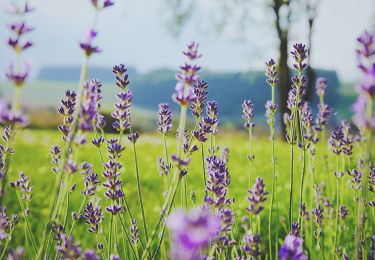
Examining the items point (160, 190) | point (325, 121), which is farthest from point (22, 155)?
point (325, 121)

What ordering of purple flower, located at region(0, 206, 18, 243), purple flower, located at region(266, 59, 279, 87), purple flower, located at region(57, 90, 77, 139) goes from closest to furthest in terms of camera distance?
purple flower, located at region(0, 206, 18, 243), purple flower, located at region(57, 90, 77, 139), purple flower, located at region(266, 59, 279, 87)

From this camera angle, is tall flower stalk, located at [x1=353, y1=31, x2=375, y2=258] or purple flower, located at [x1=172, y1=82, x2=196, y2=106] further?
purple flower, located at [x1=172, y1=82, x2=196, y2=106]

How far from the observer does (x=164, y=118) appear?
238cm

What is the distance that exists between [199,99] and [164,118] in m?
0.20

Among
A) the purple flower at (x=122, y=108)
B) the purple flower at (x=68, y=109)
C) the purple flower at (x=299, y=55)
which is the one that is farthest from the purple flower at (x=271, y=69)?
the purple flower at (x=68, y=109)

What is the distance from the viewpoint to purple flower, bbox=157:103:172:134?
233cm

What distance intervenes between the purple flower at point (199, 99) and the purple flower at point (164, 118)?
124 mm

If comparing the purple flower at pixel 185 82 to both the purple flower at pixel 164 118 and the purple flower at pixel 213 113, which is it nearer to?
the purple flower at pixel 164 118

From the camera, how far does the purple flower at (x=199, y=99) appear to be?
7.97ft

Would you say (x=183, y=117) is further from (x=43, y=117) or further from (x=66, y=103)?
(x=43, y=117)

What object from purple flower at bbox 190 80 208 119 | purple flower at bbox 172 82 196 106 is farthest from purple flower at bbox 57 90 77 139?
purple flower at bbox 172 82 196 106

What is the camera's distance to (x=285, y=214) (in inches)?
182

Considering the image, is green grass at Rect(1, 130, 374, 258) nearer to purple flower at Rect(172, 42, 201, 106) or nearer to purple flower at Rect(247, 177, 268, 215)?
purple flower at Rect(247, 177, 268, 215)

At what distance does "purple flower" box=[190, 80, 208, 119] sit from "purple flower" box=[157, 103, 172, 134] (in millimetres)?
124
